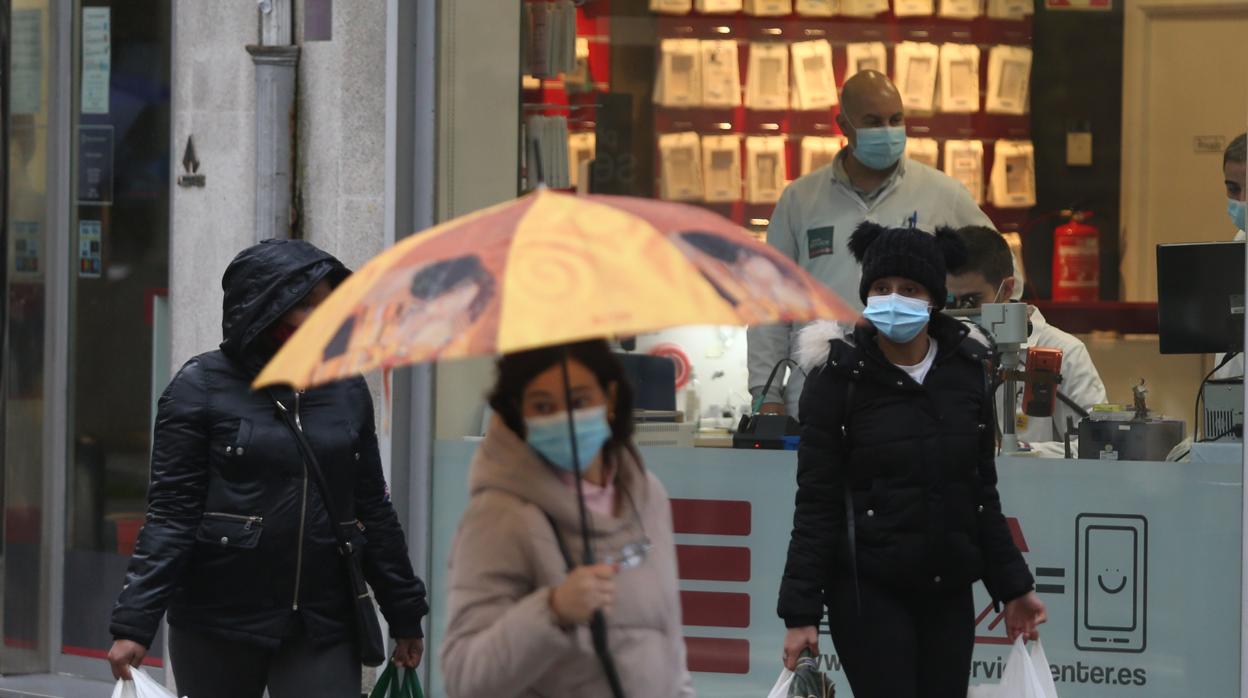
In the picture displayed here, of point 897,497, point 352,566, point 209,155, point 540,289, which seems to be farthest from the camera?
point 209,155

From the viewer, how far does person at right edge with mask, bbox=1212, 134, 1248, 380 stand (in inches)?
252

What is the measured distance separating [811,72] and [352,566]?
14.4 feet

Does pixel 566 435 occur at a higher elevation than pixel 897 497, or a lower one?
higher

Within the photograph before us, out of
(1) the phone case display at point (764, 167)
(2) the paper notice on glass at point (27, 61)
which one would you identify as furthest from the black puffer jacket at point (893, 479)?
(2) the paper notice on glass at point (27, 61)

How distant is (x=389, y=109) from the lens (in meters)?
7.34

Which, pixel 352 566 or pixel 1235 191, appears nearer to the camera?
pixel 352 566

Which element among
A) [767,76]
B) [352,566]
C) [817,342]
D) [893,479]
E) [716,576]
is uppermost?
[767,76]

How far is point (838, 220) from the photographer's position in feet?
23.4

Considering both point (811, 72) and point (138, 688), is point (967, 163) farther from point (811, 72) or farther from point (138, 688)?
point (138, 688)

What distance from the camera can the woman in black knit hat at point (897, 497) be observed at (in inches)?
187

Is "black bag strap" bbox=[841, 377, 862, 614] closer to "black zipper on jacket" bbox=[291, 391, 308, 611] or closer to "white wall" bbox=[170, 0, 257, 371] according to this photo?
"black zipper on jacket" bbox=[291, 391, 308, 611]

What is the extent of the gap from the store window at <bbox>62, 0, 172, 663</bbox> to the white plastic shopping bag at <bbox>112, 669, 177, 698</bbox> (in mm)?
3791

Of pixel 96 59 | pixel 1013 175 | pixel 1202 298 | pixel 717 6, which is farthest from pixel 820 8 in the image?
pixel 96 59

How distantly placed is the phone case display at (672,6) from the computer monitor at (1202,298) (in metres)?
2.62
